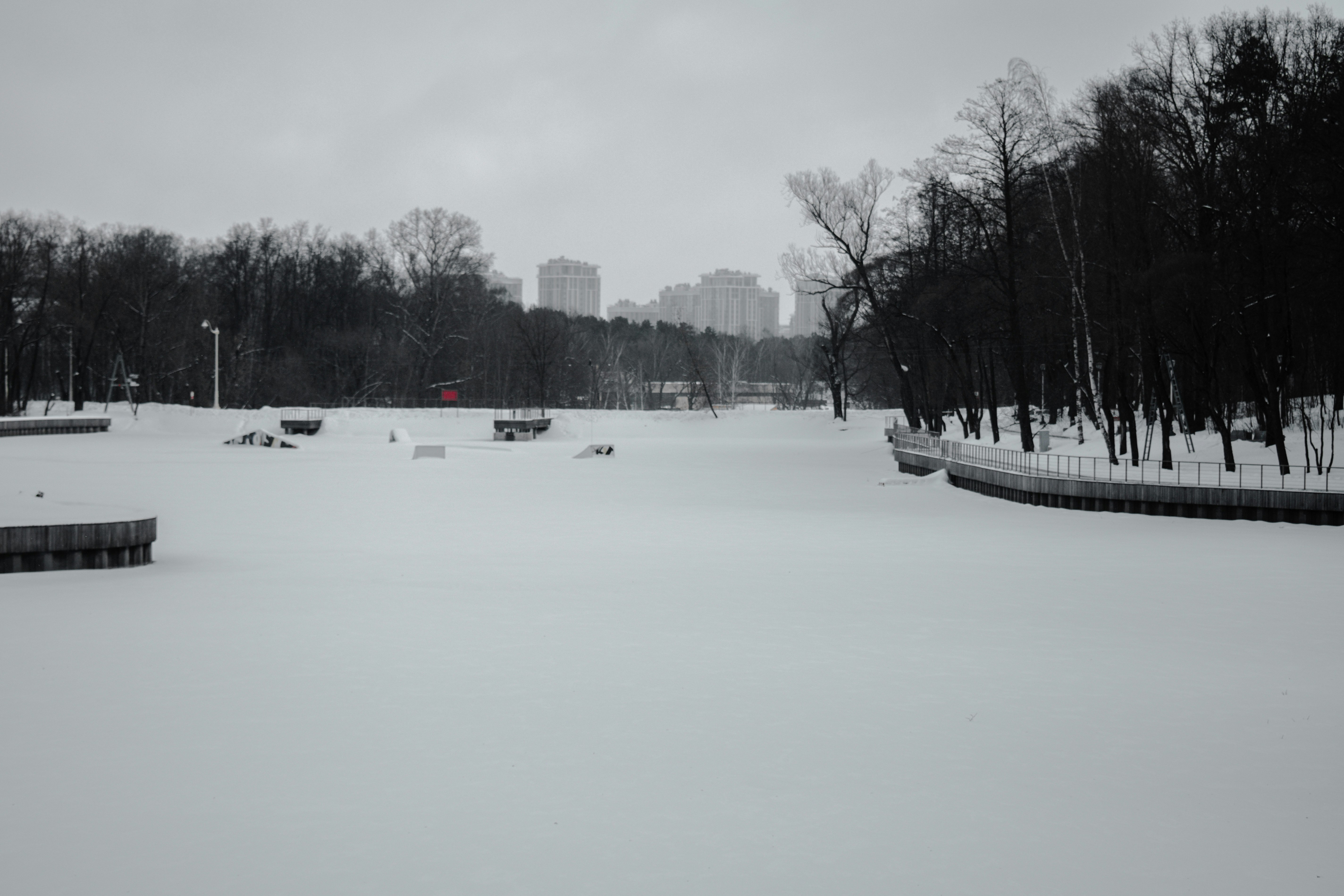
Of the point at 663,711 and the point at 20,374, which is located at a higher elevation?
the point at 20,374

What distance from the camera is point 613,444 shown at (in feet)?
193

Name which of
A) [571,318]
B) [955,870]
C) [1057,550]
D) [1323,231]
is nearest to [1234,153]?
[1323,231]

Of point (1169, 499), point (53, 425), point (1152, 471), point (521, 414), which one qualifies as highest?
point (521, 414)

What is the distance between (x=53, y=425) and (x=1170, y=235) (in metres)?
53.1

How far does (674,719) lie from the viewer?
27.3ft

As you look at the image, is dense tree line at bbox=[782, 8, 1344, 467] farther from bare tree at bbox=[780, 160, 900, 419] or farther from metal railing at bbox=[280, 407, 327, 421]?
metal railing at bbox=[280, 407, 327, 421]

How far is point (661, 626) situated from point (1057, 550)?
9296mm

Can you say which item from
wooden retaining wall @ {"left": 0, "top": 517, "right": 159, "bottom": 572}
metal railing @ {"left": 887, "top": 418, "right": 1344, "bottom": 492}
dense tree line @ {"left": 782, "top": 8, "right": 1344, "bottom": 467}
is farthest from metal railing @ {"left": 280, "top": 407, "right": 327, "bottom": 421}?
wooden retaining wall @ {"left": 0, "top": 517, "right": 159, "bottom": 572}

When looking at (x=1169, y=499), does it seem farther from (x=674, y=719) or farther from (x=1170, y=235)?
(x=674, y=719)

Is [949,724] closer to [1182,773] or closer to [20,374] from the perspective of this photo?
[1182,773]

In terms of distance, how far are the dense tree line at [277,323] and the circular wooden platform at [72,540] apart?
58.7 meters

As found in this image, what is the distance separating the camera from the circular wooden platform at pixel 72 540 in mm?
14484

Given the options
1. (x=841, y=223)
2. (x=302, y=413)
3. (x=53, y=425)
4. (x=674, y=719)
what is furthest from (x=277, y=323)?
(x=674, y=719)

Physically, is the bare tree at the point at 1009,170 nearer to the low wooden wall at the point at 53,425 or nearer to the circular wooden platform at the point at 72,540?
the circular wooden platform at the point at 72,540
